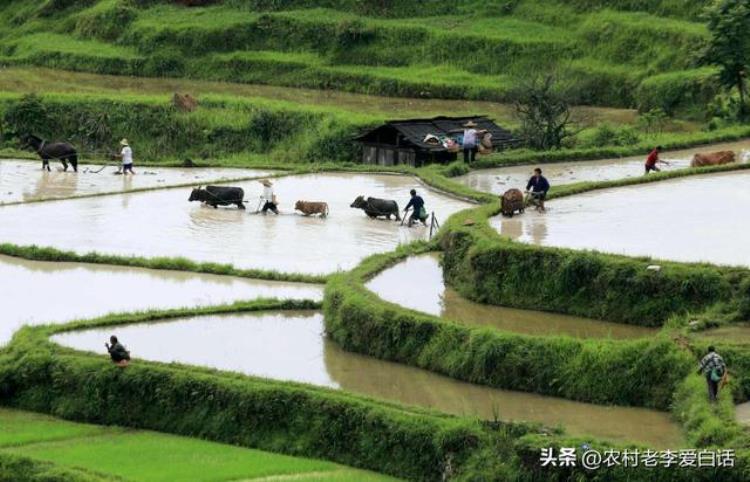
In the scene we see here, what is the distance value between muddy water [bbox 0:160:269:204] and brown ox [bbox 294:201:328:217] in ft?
14.7

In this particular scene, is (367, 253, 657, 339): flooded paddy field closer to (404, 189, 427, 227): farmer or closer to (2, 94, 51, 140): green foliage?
(404, 189, 427, 227): farmer

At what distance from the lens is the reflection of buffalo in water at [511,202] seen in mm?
22953

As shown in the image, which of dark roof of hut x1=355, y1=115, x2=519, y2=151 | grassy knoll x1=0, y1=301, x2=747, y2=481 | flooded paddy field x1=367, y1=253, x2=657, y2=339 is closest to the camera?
grassy knoll x1=0, y1=301, x2=747, y2=481

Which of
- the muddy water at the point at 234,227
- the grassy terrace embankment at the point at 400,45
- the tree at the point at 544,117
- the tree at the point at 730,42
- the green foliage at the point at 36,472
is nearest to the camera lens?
the green foliage at the point at 36,472

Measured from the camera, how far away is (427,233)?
985 inches

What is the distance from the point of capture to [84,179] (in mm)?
31812

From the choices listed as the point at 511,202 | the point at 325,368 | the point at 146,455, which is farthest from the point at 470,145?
the point at 146,455

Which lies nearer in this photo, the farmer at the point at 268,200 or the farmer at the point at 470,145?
the farmer at the point at 268,200

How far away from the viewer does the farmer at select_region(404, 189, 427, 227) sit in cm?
2533

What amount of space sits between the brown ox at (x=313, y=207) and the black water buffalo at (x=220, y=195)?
1367 millimetres

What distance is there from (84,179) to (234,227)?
257 inches

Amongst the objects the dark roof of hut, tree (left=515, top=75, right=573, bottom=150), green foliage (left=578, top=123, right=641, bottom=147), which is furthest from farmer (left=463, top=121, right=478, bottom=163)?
green foliage (left=578, top=123, right=641, bottom=147)

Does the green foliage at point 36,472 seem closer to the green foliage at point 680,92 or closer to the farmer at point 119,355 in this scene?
the farmer at point 119,355

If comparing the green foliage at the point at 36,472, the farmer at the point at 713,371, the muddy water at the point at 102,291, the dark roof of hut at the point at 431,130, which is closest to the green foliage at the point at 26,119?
the dark roof of hut at the point at 431,130
